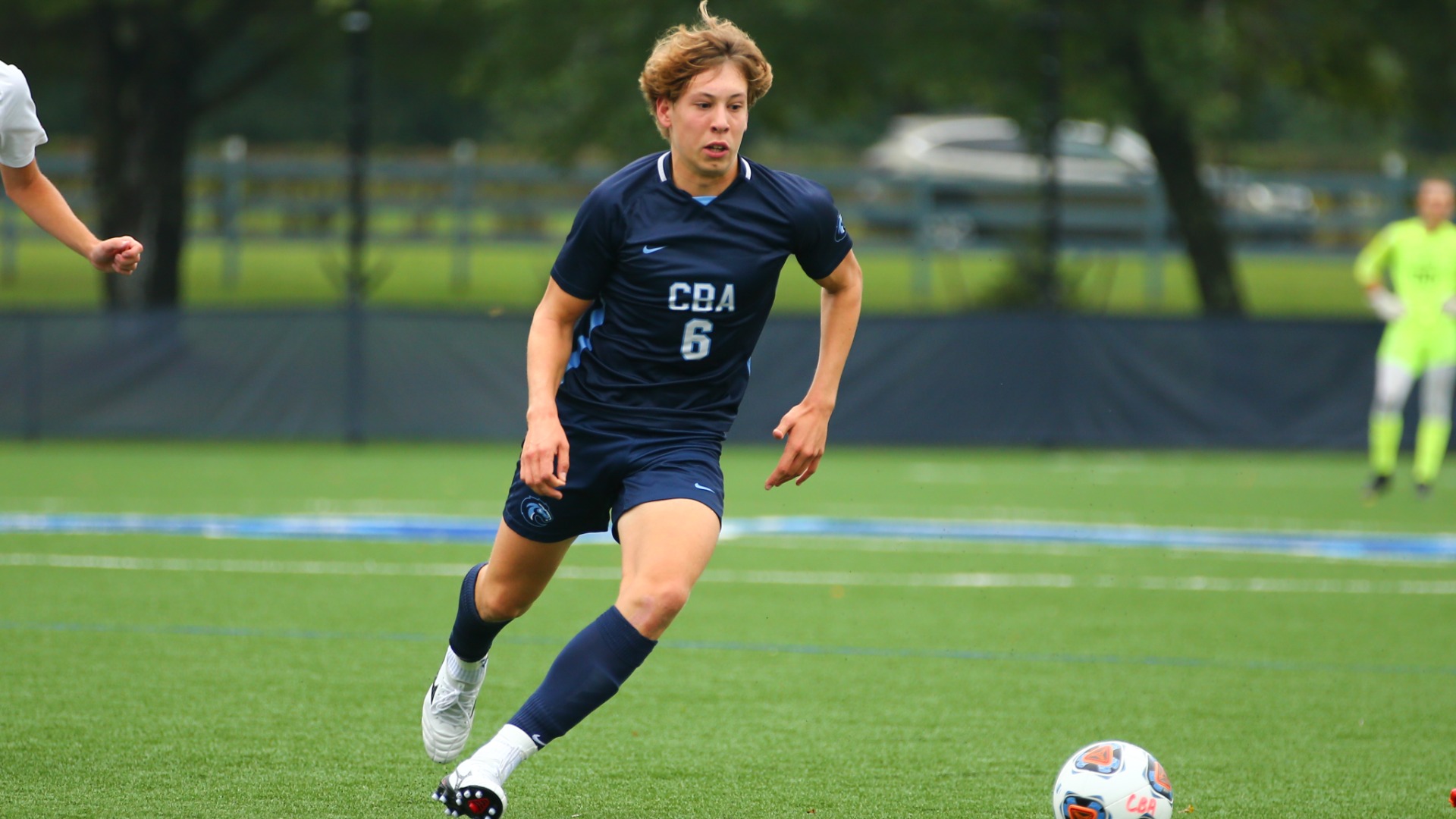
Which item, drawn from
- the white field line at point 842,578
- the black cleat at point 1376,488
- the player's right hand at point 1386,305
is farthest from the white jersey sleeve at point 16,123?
the player's right hand at point 1386,305

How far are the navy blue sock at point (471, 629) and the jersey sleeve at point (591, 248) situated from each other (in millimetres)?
932

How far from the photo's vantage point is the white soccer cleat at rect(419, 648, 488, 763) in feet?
15.6

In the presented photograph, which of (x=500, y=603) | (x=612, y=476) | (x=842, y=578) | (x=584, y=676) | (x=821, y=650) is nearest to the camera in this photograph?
(x=584, y=676)

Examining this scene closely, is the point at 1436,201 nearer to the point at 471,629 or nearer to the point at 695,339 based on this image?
the point at 695,339

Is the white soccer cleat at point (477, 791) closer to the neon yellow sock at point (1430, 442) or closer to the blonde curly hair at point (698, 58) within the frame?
the blonde curly hair at point (698, 58)

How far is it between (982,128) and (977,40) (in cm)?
1550

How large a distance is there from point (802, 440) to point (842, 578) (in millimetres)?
4750

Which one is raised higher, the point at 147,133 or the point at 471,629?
the point at 471,629

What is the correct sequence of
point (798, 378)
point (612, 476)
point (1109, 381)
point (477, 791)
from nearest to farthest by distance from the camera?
point (477, 791), point (612, 476), point (798, 378), point (1109, 381)

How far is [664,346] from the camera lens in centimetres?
440

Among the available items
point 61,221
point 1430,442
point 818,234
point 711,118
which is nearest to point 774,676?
point 818,234

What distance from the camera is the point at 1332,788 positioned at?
15.9 ft

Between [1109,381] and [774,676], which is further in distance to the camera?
[1109,381]

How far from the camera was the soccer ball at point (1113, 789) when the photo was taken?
13.8 feet
